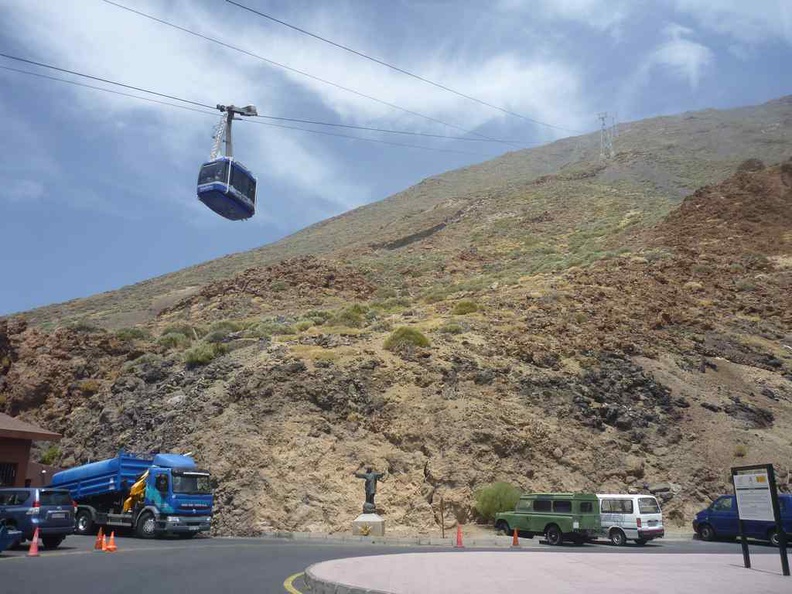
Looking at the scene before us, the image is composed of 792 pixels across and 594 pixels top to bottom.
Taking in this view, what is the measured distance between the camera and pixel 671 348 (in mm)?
33938

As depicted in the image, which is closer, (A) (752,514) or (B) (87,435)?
(A) (752,514)

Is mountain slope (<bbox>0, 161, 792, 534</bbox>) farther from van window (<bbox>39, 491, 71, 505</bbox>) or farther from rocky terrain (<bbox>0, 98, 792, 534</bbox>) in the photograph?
van window (<bbox>39, 491, 71, 505</bbox>)

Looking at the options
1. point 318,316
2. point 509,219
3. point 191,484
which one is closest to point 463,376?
point 191,484

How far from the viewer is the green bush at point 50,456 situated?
30.2 metres


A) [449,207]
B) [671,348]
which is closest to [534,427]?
[671,348]

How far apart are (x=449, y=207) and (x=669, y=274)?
4783cm

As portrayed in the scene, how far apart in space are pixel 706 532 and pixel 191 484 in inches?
674

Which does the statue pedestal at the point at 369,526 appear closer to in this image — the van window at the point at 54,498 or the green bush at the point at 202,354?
the van window at the point at 54,498

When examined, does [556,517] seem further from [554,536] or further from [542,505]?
[542,505]

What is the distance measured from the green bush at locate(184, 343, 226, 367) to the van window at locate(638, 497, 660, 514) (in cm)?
2130

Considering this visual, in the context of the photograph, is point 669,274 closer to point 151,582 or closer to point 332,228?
point 151,582

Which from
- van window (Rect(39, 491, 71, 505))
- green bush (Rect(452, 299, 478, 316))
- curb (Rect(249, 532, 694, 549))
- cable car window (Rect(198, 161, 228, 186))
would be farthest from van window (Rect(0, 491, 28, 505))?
green bush (Rect(452, 299, 478, 316))

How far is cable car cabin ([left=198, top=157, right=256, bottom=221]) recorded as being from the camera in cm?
2369

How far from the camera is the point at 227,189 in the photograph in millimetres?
23672
